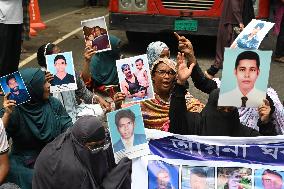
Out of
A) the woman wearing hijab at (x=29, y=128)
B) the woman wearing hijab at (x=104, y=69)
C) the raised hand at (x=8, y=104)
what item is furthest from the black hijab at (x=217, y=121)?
the woman wearing hijab at (x=104, y=69)

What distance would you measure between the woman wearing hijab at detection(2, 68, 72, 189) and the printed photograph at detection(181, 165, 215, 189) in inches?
50.4

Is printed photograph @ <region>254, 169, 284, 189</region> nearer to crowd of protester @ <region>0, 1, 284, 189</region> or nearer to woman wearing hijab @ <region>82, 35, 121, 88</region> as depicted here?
crowd of protester @ <region>0, 1, 284, 189</region>

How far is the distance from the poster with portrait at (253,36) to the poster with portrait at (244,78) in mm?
844

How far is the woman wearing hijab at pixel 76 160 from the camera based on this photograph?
307 centimetres

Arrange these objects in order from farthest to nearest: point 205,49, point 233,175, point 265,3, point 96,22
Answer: point 205,49 < point 265,3 < point 96,22 < point 233,175

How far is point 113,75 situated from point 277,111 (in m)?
2.22

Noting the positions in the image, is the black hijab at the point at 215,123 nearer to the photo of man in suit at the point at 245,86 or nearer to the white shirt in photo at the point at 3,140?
the photo of man in suit at the point at 245,86

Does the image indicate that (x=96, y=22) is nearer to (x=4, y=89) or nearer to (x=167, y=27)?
(x=4, y=89)

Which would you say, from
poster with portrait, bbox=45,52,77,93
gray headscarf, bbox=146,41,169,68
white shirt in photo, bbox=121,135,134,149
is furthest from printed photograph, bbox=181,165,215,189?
gray headscarf, bbox=146,41,169,68

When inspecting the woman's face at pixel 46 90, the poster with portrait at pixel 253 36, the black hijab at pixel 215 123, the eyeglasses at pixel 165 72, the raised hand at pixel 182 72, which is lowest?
the black hijab at pixel 215 123

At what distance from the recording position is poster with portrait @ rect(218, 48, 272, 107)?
298 cm

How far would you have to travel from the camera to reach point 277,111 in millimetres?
3840

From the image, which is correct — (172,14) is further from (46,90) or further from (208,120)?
(208,120)

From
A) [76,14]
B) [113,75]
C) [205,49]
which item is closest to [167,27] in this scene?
[205,49]
